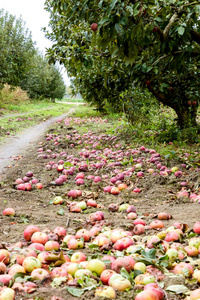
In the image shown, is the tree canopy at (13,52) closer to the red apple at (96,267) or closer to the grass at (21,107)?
the grass at (21,107)

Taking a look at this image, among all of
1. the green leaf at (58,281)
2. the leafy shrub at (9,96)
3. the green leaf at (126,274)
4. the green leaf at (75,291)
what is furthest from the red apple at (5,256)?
the leafy shrub at (9,96)

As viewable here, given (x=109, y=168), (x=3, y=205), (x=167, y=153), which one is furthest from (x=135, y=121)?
(x=3, y=205)

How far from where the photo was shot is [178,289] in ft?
5.70

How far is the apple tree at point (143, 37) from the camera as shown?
3302mm

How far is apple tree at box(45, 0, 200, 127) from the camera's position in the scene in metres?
3.30

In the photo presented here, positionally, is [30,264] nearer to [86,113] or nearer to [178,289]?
[178,289]

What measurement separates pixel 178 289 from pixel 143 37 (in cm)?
286

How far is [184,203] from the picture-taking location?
3.74 meters

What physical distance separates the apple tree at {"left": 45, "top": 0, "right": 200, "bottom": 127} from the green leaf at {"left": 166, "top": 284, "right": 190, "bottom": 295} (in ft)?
8.29

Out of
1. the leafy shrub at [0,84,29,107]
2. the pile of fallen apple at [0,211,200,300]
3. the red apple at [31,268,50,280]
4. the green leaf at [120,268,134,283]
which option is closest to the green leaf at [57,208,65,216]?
the pile of fallen apple at [0,211,200,300]

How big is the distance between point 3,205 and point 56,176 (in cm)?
177

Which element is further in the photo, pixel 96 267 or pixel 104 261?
pixel 104 261

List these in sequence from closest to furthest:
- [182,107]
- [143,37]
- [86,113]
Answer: [143,37] → [182,107] → [86,113]

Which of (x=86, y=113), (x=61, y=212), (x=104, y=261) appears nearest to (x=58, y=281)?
(x=104, y=261)
